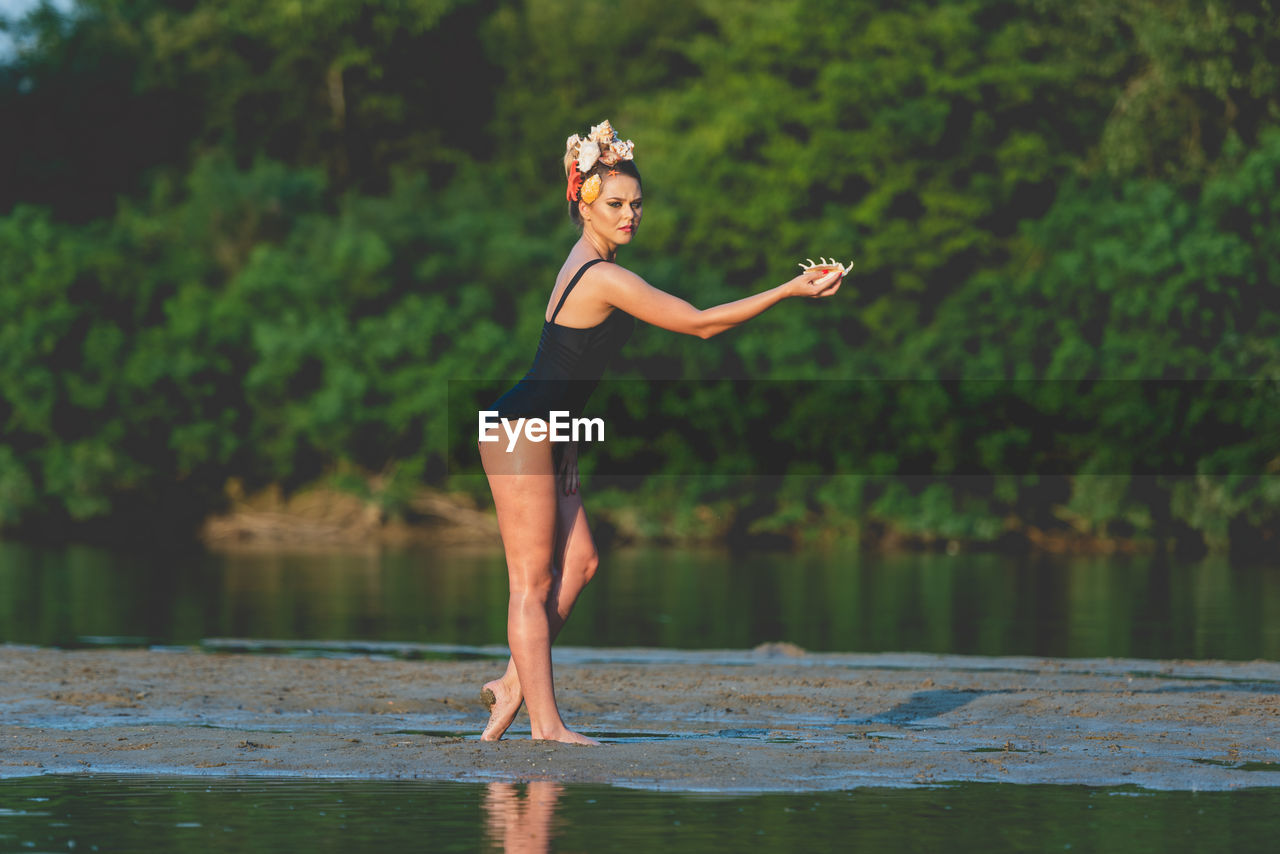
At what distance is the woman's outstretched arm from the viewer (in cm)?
735

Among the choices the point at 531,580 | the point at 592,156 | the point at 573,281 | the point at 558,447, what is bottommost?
the point at 531,580

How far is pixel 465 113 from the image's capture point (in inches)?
2285

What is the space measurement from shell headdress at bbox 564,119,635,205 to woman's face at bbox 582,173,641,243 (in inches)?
1.6

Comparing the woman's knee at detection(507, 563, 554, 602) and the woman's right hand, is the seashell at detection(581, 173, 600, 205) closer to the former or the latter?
the woman's right hand

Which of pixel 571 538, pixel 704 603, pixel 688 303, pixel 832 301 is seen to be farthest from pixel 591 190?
pixel 832 301

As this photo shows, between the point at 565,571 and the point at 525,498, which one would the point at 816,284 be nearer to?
the point at 525,498

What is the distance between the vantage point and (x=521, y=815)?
635 centimetres

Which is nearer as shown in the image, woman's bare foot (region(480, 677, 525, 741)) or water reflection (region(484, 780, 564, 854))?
water reflection (region(484, 780, 564, 854))

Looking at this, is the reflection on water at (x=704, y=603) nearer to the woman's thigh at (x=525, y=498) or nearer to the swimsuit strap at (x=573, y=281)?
the woman's thigh at (x=525, y=498)

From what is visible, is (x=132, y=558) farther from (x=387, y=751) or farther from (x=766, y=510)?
(x=387, y=751)

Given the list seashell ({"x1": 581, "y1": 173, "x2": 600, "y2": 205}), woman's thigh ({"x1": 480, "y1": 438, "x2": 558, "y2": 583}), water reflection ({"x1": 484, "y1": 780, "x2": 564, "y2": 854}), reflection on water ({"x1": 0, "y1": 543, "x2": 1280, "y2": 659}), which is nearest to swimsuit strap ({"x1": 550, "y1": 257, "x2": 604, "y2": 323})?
seashell ({"x1": 581, "y1": 173, "x2": 600, "y2": 205})

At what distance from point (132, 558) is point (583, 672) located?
73.7 feet

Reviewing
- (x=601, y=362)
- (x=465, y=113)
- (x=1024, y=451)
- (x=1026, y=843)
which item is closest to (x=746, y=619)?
(x=601, y=362)

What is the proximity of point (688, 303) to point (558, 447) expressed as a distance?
1.11 m
